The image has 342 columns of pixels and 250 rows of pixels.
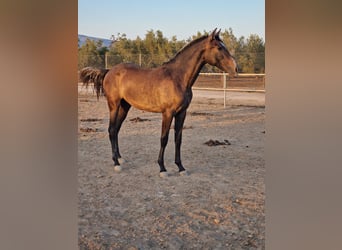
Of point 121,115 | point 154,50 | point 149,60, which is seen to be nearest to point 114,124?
point 121,115

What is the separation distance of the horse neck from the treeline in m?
4.80

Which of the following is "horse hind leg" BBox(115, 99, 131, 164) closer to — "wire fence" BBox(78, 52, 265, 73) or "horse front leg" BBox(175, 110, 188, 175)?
"horse front leg" BBox(175, 110, 188, 175)

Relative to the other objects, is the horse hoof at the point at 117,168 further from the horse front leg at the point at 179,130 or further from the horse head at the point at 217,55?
the horse head at the point at 217,55

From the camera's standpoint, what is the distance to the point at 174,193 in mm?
2479

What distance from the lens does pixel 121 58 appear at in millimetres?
8180

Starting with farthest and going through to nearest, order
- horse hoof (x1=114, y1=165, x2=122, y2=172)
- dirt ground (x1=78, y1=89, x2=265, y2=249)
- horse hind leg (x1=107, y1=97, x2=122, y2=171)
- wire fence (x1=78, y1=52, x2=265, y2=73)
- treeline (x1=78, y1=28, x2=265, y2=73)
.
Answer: treeline (x1=78, y1=28, x2=265, y2=73)
wire fence (x1=78, y1=52, x2=265, y2=73)
horse hind leg (x1=107, y1=97, x2=122, y2=171)
horse hoof (x1=114, y1=165, x2=122, y2=172)
dirt ground (x1=78, y1=89, x2=265, y2=249)

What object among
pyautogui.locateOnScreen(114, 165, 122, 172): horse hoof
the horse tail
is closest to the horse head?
the horse tail

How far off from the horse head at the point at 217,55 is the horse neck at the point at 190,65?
5 centimetres

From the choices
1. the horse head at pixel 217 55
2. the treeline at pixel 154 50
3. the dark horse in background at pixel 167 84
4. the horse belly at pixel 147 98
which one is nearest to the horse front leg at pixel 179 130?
the dark horse in background at pixel 167 84

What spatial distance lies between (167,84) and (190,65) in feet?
0.67

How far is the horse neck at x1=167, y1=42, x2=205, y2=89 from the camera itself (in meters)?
2.78

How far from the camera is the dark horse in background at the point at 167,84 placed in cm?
276
